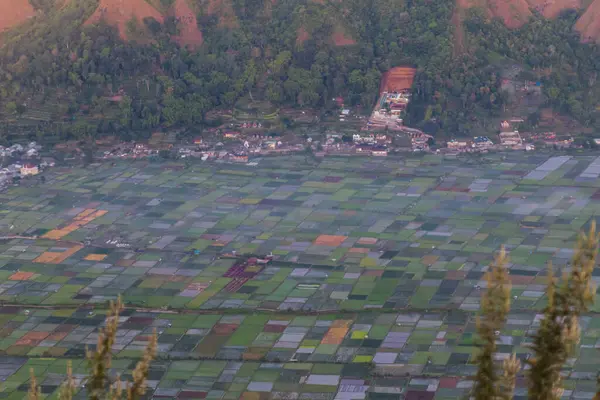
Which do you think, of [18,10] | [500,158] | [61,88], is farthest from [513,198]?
[18,10]

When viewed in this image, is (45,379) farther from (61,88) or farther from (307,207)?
(61,88)

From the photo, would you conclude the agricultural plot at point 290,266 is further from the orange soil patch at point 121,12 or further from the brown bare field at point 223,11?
the brown bare field at point 223,11

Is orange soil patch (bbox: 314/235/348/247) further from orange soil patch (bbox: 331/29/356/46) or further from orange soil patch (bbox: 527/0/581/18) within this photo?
orange soil patch (bbox: 527/0/581/18)

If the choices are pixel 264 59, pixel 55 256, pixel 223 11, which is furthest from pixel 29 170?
pixel 223 11

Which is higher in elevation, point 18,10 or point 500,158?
point 18,10

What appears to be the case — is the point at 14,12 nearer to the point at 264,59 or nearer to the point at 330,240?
the point at 264,59

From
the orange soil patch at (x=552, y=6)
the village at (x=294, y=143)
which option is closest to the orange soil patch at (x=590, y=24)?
the orange soil patch at (x=552, y=6)

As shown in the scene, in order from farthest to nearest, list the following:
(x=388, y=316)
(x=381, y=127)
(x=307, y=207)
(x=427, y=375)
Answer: (x=381, y=127) < (x=307, y=207) < (x=388, y=316) < (x=427, y=375)
